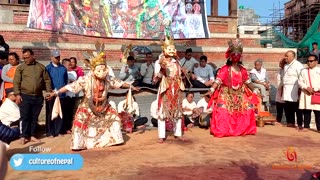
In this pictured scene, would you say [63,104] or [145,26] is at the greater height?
[145,26]

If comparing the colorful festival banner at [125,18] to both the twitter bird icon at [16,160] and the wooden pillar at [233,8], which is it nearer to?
the wooden pillar at [233,8]

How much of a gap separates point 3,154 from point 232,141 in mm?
6035

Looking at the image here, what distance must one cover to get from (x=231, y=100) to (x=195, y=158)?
2317 mm

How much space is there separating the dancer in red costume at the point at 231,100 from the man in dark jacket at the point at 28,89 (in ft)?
11.0

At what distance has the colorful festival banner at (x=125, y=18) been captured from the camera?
36.1 feet

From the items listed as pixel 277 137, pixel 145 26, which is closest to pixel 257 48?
pixel 145 26

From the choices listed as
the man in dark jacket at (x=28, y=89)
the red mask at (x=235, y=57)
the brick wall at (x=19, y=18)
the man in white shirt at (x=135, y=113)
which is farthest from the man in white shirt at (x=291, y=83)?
the brick wall at (x=19, y=18)

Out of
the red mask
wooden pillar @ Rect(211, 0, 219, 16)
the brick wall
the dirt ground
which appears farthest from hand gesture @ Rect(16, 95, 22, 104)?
wooden pillar @ Rect(211, 0, 219, 16)

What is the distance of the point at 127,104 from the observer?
768cm

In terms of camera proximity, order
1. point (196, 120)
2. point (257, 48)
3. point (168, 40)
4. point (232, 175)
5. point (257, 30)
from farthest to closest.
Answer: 1. point (257, 30)
2. point (257, 48)
3. point (196, 120)
4. point (168, 40)
5. point (232, 175)

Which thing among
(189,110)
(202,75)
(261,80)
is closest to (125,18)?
(202,75)

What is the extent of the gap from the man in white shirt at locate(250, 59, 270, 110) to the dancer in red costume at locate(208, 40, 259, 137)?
6.70ft

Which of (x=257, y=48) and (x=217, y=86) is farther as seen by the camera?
(x=257, y=48)

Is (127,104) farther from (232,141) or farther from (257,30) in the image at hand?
(257,30)
